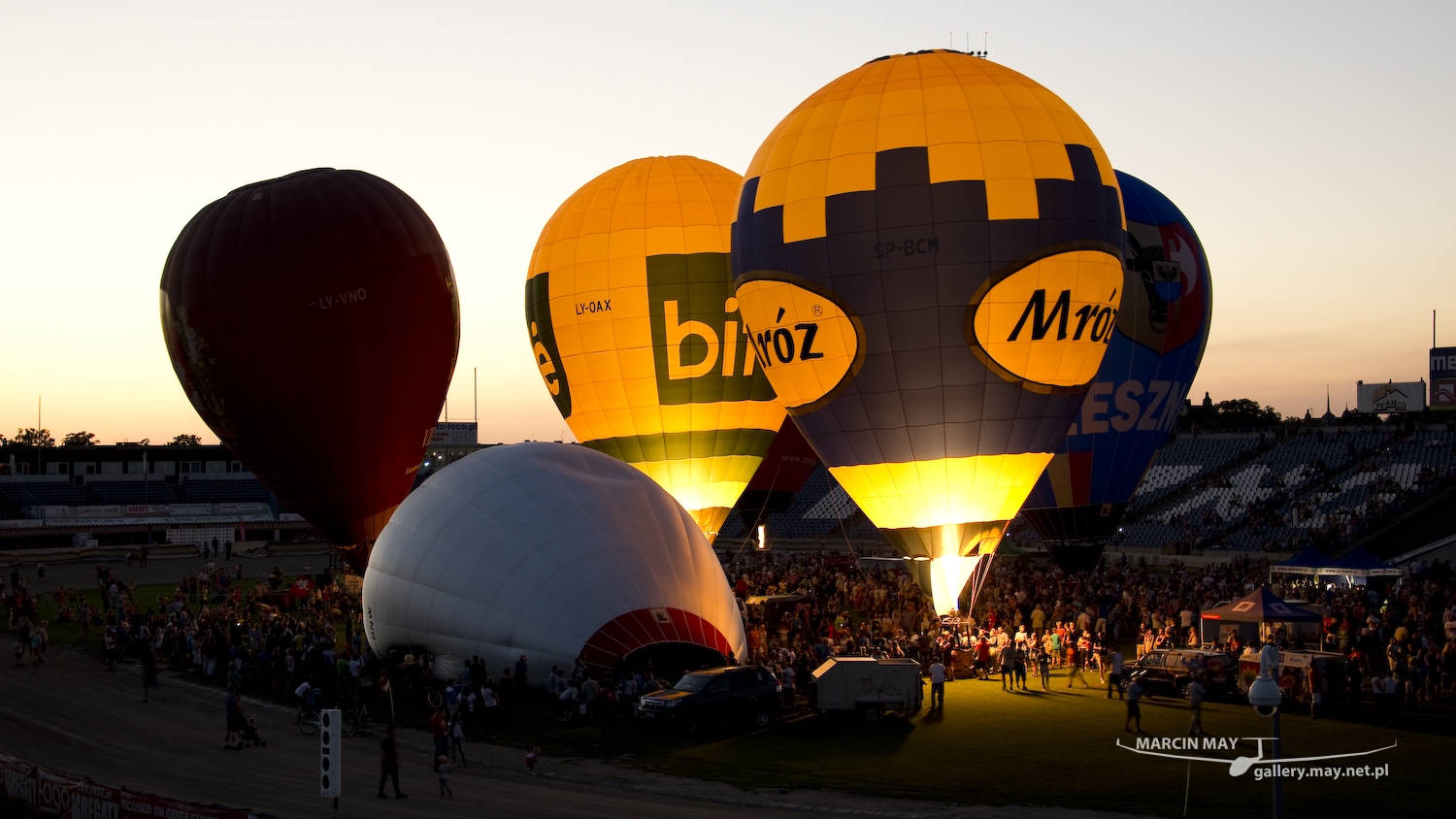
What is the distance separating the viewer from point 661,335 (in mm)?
29453

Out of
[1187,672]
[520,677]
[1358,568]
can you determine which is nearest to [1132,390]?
[1358,568]

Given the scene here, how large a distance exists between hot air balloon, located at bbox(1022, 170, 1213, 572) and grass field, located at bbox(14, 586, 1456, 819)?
445 inches

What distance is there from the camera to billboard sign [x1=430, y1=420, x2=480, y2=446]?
3917 inches

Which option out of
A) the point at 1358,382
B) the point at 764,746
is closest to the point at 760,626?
the point at 764,746

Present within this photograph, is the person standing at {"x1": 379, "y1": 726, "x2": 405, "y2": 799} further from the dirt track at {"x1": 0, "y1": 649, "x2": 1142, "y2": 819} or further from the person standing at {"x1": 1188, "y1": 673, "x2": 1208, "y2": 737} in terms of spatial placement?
the person standing at {"x1": 1188, "y1": 673, "x2": 1208, "y2": 737}

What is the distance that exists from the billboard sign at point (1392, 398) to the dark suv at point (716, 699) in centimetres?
5480

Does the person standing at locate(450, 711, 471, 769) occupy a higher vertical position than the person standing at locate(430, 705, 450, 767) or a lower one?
lower

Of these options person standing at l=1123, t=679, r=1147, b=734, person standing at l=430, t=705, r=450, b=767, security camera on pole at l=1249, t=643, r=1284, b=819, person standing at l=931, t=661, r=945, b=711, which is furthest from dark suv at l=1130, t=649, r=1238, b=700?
security camera on pole at l=1249, t=643, r=1284, b=819

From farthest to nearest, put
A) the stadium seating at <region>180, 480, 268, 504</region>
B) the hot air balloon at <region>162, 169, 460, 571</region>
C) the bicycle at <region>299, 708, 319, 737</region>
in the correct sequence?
the stadium seating at <region>180, 480, 268, 504</region>
the hot air balloon at <region>162, 169, 460, 571</region>
the bicycle at <region>299, 708, 319, 737</region>

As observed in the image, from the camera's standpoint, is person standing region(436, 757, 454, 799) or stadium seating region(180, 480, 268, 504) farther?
stadium seating region(180, 480, 268, 504)

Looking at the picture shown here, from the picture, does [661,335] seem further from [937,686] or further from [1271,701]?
[1271,701]

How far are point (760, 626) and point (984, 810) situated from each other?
11.7m

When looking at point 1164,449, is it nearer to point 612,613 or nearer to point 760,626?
point 760,626

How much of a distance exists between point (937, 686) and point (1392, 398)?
53.3m
